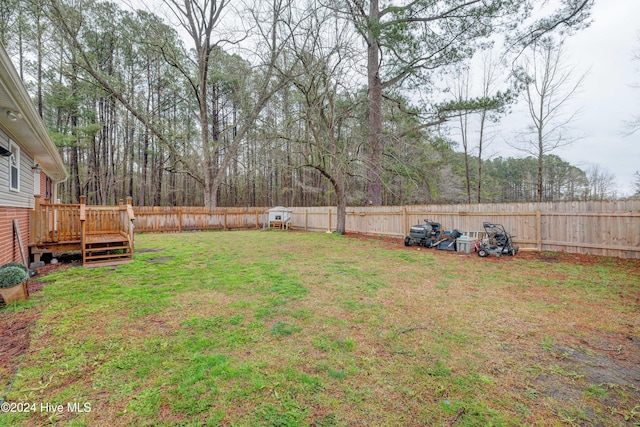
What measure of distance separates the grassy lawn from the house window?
216 cm

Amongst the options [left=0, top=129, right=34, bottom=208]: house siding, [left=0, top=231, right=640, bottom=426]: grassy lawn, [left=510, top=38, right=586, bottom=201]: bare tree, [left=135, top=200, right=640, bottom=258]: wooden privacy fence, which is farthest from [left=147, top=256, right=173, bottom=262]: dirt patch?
[left=510, top=38, right=586, bottom=201]: bare tree

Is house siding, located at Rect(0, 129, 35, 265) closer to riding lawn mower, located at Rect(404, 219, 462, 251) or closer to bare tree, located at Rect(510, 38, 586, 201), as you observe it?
riding lawn mower, located at Rect(404, 219, 462, 251)

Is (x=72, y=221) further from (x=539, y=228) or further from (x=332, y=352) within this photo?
(x=539, y=228)

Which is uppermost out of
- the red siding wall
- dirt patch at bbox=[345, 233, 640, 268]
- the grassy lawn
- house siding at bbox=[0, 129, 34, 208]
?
house siding at bbox=[0, 129, 34, 208]

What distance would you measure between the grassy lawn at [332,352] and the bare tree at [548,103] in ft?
41.0

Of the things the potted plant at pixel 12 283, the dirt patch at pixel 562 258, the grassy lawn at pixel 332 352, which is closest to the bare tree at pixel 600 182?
the dirt patch at pixel 562 258

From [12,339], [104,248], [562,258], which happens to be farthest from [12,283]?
[562,258]

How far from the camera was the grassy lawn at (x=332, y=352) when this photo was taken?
1.71 m

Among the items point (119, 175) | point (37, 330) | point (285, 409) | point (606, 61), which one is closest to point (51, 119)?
point (119, 175)

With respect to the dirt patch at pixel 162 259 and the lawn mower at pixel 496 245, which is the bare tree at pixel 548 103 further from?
the dirt patch at pixel 162 259

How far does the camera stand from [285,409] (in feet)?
5.60

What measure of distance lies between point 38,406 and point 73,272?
4778mm

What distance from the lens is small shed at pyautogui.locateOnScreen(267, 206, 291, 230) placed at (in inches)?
638

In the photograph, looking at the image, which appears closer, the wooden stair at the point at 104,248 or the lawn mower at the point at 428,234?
the wooden stair at the point at 104,248
